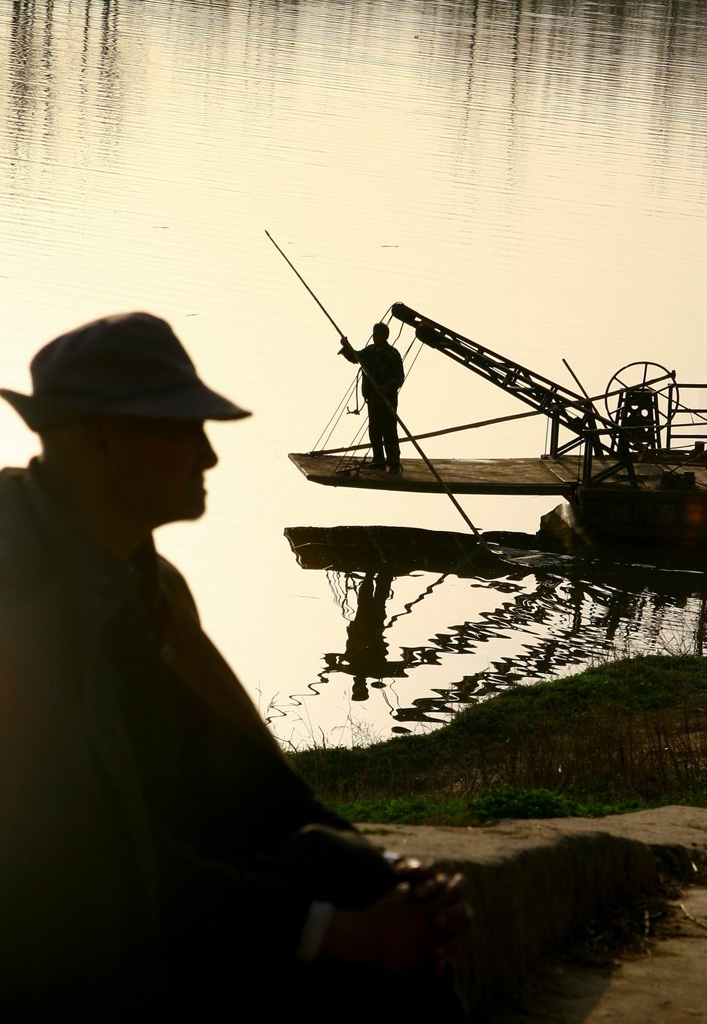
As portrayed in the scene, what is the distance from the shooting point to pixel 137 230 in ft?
103

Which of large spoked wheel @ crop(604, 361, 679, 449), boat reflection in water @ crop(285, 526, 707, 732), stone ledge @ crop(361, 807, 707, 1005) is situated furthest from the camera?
large spoked wheel @ crop(604, 361, 679, 449)

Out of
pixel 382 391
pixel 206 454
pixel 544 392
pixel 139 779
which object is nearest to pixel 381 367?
pixel 382 391

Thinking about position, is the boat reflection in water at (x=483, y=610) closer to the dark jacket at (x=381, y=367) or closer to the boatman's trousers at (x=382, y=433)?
the boatman's trousers at (x=382, y=433)

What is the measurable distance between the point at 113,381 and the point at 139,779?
0.63 m

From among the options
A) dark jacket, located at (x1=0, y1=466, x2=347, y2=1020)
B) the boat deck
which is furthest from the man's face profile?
the boat deck

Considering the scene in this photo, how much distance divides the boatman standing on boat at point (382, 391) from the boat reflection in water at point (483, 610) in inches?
45.4

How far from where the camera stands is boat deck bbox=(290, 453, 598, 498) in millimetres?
18469

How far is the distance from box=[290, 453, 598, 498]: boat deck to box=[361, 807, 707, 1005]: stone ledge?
1315 cm

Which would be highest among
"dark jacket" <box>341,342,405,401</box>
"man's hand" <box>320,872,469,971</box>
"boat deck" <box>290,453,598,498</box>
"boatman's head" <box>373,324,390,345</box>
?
"man's hand" <box>320,872,469,971</box>

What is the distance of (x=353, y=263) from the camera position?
2944 centimetres

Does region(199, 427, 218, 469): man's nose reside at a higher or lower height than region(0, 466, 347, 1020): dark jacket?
higher

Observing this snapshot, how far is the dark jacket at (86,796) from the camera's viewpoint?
88.4 inches

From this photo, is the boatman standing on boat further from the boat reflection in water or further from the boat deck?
the boat reflection in water

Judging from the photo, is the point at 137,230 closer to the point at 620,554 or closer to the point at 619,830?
the point at 620,554
